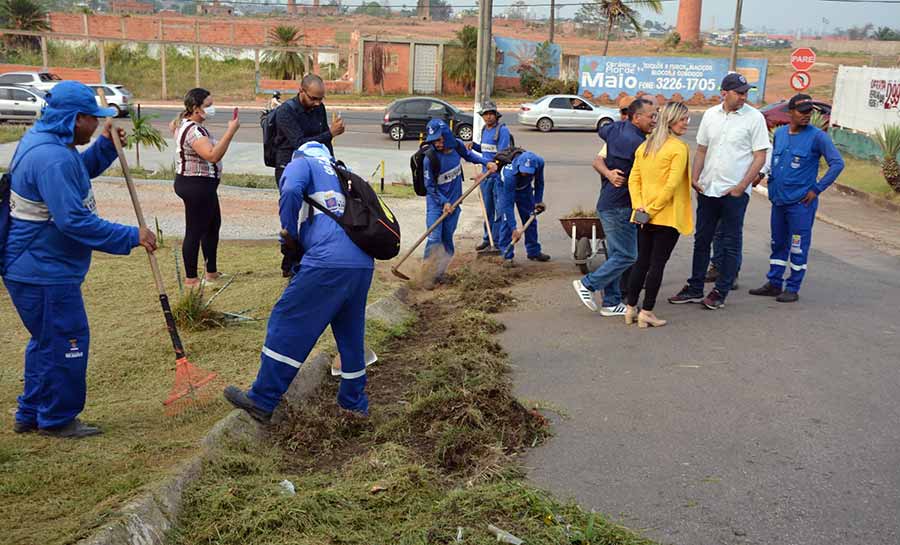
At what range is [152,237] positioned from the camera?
489 centimetres

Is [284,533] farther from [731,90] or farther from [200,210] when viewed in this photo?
[731,90]

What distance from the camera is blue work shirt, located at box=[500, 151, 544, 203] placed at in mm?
9803

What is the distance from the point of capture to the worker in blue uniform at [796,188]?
27.1 feet

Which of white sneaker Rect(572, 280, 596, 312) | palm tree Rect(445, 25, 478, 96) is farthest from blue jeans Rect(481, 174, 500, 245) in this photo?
palm tree Rect(445, 25, 478, 96)

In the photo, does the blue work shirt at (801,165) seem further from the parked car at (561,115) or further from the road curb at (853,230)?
the parked car at (561,115)

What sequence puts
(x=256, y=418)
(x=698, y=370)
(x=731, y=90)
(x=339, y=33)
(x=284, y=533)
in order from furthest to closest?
(x=339, y=33)
(x=731, y=90)
(x=698, y=370)
(x=256, y=418)
(x=284, y=533)

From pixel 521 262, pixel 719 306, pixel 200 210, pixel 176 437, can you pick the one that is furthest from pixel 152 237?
pixel 521 262

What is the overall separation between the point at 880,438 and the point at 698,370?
1449 mm

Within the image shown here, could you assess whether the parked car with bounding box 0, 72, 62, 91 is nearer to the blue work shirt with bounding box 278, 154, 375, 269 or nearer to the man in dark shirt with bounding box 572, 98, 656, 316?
the man in dark shirt with bounding box 572, 98, 656, 316

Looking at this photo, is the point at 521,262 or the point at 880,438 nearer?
the point at 880,438

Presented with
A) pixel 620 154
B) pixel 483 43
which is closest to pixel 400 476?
pixel 620 154

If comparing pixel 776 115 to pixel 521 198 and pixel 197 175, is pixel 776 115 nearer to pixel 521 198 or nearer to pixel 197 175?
pixel 521 198

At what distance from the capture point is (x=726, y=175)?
25.9 feet

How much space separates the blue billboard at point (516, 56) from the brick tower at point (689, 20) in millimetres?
25393
